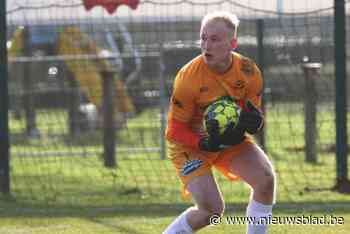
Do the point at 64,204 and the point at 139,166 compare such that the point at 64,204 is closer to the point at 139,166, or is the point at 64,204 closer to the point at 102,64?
the point at 139,166

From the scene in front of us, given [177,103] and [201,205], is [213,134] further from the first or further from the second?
[201,205]

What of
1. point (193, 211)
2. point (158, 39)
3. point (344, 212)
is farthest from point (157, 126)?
point (193, 211)

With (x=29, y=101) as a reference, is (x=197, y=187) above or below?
above

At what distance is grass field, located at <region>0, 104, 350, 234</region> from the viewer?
8.61 m

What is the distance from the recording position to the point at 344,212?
8859 millimetres

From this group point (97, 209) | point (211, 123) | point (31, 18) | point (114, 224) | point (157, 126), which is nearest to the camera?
point (211, 123)

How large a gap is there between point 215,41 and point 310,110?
620 cm

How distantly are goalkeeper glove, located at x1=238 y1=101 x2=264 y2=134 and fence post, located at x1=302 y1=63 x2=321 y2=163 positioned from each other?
581cm

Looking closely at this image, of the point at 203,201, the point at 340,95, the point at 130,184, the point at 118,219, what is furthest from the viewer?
the point at 130,184

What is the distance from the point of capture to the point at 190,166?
6.70 metres

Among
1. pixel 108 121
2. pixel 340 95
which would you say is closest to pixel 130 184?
pixel 108 121

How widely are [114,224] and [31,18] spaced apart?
485 centimetres

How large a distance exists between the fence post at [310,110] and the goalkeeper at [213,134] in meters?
5.76

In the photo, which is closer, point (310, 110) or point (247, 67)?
point (247, 67)
